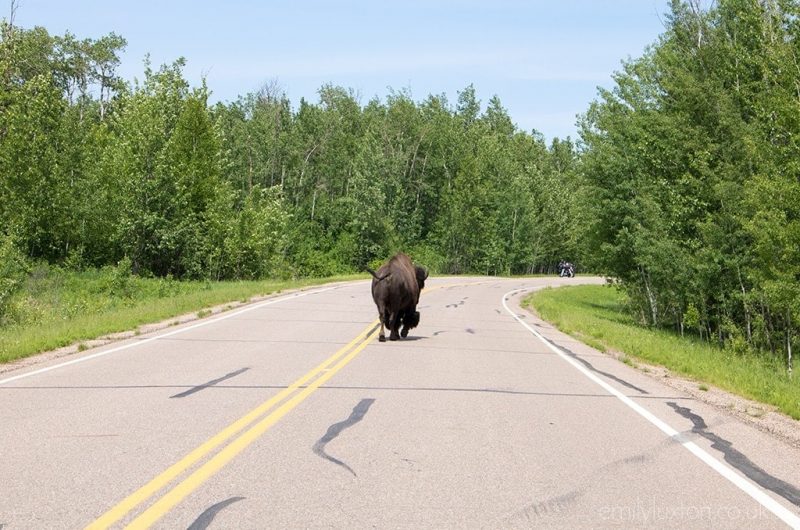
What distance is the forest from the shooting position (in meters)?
23.5

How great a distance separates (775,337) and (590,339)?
10.0 metres

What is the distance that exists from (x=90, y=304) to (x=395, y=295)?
1941cm

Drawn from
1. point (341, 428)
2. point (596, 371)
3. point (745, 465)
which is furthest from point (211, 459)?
point (596, 371)

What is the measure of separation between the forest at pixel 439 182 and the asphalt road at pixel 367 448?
12292 millimetres

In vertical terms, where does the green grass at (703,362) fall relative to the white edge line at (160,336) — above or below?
below

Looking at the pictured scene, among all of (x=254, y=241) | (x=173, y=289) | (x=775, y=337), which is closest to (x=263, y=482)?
(x=775, y=337)

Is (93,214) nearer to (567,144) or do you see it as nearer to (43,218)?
(43,218)

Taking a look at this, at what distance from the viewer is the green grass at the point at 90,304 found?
14.3 meters

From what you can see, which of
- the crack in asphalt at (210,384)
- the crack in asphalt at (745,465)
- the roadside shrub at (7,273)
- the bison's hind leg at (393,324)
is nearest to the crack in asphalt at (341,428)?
the crack in asphalt at (210,384)

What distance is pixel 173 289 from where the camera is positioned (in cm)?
3491

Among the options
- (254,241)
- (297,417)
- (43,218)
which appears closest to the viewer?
(297,417)

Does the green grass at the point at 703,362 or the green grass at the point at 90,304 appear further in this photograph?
the green grass at the point at 90,304

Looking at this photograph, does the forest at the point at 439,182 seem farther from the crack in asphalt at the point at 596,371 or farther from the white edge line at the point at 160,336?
the white edge line at the point at 160,336

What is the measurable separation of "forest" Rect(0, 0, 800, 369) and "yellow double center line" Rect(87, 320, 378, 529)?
14313 millimetres
